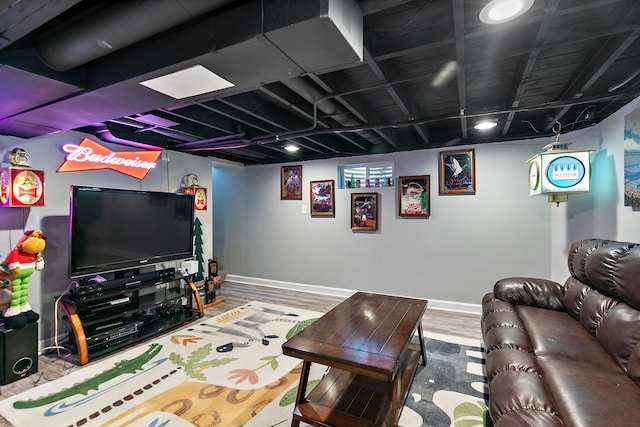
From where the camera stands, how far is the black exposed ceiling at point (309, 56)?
1298 mm

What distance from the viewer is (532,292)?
2715 mm

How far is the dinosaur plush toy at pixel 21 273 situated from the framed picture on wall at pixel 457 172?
4.55 meters

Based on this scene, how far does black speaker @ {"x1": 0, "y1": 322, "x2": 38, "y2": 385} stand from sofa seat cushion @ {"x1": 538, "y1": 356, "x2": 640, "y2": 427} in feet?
12.4

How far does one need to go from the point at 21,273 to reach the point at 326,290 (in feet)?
12.2

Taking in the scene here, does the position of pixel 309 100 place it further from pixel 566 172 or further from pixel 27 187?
pixel 27 187

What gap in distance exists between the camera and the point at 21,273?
8.21ft

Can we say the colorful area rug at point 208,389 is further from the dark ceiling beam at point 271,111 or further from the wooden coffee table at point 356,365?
the dark ceiling beam at point 271,111

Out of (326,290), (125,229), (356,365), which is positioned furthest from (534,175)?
(125,229)

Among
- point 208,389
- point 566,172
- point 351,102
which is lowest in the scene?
point 208,389

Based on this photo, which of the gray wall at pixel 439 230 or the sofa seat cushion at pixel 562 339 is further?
the gray wall at pixel 439 230

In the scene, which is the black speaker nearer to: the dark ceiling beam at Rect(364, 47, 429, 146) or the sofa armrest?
the dark ceiling beam at Rect(364, 47, 429, 146)

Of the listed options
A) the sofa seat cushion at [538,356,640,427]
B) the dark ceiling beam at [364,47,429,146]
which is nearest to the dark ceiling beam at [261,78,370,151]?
the dark ceiling beam at [364,47,429,146]

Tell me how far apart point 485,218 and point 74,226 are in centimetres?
471

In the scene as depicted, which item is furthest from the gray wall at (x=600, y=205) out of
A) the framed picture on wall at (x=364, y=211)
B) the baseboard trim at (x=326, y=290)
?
the framed picture on wall at (x=364, y=211)
